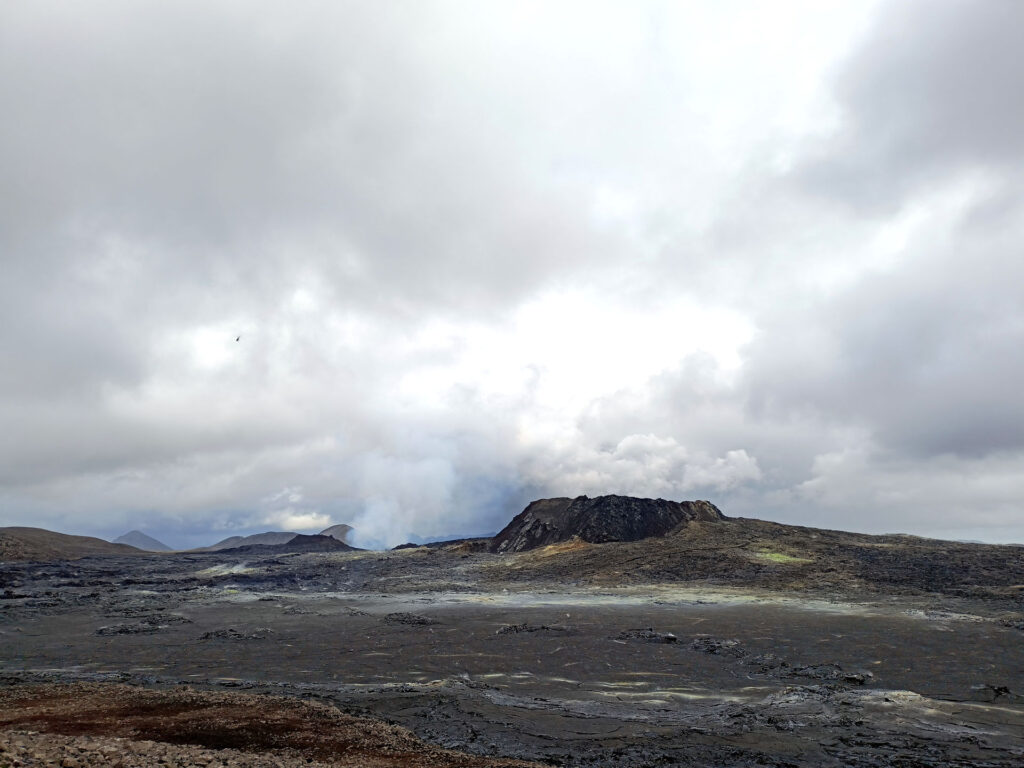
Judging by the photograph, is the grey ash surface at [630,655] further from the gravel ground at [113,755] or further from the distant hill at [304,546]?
the distant hill at [304,546]

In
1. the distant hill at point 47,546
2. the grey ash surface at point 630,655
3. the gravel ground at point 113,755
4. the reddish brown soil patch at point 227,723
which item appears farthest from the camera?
the distant hill at point 47,546

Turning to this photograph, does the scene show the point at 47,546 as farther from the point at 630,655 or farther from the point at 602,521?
the point at 630,655

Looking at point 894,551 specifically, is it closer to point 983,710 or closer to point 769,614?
point 769,614

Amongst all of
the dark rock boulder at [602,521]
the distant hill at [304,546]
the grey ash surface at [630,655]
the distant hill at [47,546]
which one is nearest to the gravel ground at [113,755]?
the grey ash surface at [630,655]

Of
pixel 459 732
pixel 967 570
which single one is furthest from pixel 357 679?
pixel 967 570

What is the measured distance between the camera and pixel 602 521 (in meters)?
85.1

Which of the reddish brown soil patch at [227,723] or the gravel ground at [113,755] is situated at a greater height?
the gravel ground at [113,755]

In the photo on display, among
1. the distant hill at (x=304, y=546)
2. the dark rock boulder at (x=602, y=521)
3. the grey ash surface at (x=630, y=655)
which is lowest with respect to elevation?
the distant hill at (x=304, y=546)

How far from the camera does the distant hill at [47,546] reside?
92.9 m

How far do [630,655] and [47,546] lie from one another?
125498mm

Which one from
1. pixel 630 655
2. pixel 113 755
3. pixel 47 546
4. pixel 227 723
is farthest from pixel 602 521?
pixel 47 546

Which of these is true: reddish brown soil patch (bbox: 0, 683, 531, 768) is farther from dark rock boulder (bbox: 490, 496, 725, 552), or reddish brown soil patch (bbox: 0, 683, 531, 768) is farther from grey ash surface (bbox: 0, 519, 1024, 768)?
dark rock boulder (bbox: 490, 496, 725, 552)

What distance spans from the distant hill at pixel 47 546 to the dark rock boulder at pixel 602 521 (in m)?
75.5

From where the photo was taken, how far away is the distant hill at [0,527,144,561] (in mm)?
92875
